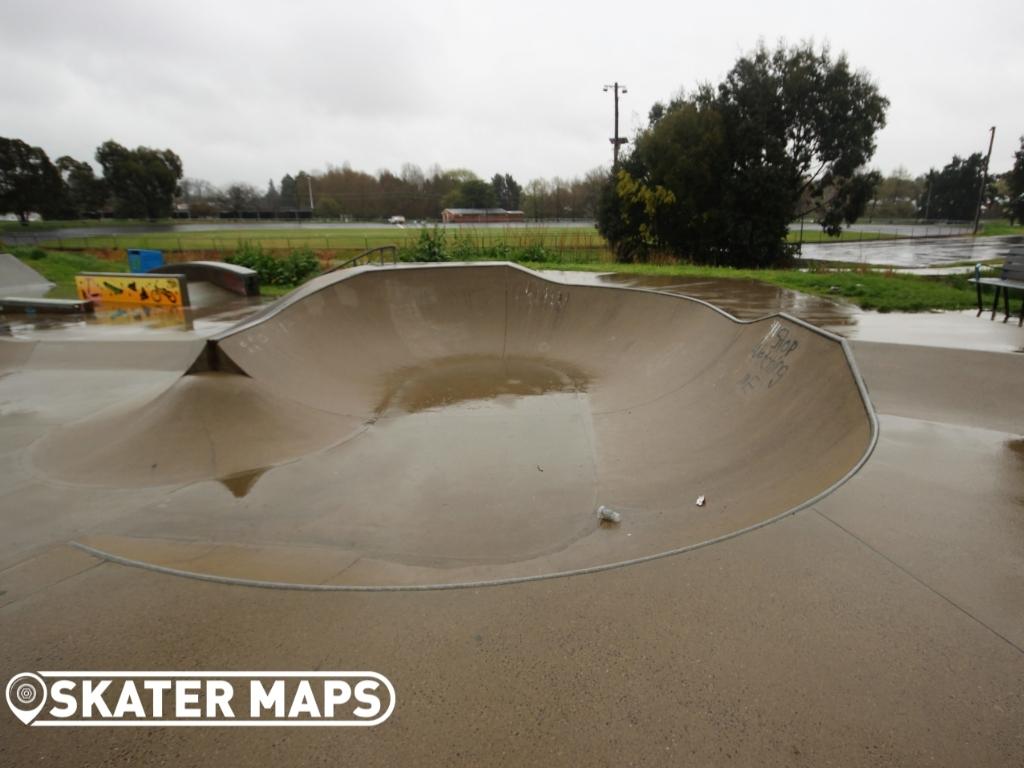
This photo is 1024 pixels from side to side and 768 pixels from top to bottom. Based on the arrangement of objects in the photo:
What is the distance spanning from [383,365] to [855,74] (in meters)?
22.7

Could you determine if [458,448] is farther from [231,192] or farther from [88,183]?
[231,192]

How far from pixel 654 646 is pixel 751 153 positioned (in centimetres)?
2325

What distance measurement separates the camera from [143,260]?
21.8m

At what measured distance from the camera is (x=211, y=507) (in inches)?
197

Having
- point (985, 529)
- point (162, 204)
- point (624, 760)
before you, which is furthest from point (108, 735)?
point (162, 204)

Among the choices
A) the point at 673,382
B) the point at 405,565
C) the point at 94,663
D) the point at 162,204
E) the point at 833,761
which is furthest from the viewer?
the point at 162,204

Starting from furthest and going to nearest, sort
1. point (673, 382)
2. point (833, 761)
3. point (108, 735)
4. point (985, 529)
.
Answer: point (673, 382) → point (985, 529) → point (108, 735) → point (833, 761)

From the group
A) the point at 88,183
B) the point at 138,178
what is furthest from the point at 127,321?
the point at 88,183

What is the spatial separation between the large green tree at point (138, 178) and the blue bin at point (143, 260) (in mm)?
56597

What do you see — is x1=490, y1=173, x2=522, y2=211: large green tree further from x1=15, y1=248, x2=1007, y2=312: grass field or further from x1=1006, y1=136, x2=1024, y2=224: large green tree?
x1=15, y1=248, x2=1007, y2=312: grass field

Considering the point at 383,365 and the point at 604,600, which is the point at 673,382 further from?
the point at 604,600

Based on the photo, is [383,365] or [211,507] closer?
[211,507]

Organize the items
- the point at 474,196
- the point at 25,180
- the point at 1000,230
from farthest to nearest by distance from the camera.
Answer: the point at 474,196 → the point at 25,180 → the point at 1000,230

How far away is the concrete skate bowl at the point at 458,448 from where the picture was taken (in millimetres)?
4105
